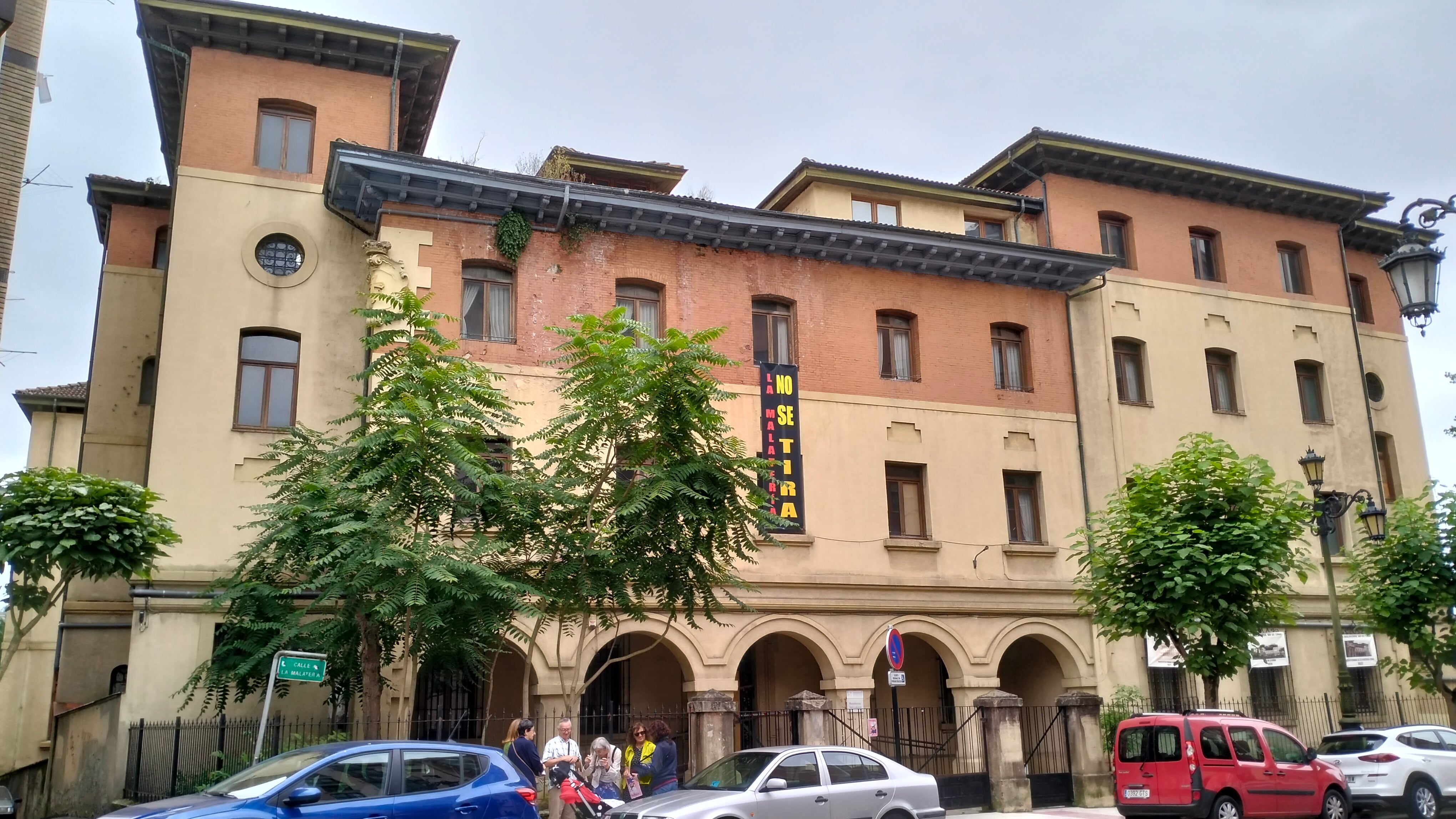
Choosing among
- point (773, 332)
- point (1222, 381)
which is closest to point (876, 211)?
point (773, 332)

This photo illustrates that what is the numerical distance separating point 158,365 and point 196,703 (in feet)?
18.5

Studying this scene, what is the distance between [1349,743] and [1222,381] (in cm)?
1139

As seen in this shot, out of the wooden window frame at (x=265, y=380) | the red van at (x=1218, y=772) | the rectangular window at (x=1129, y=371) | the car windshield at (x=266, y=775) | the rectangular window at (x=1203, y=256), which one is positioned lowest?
the red van at (x=1218, y=772)

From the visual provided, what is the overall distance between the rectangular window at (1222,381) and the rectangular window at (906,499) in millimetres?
8398

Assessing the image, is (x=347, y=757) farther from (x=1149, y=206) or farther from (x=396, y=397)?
(x=1149, y=206)

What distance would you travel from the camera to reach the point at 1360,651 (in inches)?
1080

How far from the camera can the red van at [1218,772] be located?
16.2 metres

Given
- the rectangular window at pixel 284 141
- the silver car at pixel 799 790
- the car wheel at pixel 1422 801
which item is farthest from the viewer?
the rectangular window at pixel 284 141

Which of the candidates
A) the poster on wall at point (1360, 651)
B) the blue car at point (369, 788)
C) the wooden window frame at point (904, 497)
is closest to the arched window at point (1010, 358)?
the wooden window frame at point (904, 497)

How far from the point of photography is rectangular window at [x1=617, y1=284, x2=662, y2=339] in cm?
2278

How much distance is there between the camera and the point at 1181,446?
24984mm

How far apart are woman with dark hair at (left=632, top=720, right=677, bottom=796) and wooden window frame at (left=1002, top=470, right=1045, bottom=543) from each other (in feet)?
38.5

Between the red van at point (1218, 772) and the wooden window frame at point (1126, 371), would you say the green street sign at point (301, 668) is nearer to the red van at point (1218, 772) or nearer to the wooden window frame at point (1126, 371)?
the red van at point (1218, 772)

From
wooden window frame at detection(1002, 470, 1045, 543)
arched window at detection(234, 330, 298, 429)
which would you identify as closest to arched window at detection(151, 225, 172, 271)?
arched window at detection(234, 330, 298, 429)
